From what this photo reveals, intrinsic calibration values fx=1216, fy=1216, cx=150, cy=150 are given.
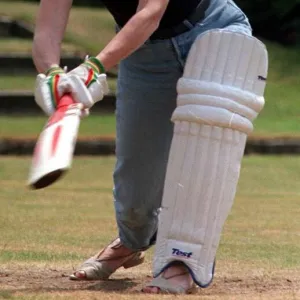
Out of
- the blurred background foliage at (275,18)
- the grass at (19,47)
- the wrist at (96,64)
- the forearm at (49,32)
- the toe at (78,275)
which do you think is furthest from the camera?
the blurred background foliage at (275,18)

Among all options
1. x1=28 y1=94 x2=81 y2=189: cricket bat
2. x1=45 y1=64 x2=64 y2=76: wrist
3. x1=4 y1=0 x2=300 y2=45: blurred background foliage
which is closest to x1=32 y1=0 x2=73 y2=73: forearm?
x1=45 y1=64 x2=64 y2=76: wrist

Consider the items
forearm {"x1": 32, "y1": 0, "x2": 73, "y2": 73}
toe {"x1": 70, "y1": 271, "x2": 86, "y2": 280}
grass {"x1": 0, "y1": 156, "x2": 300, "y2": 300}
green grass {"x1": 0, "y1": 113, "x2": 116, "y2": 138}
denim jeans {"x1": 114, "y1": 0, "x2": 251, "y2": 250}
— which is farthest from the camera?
green grass {"x1": 0, "y1": 113, "x2": 116, "y2": 138}

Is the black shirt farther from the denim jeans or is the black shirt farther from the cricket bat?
the cricket bat

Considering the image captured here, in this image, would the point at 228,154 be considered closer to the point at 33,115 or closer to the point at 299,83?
the point at 33,115

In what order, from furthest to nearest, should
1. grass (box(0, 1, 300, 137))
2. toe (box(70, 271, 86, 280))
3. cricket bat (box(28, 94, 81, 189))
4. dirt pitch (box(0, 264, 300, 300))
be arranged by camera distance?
grass (box(0, 1, 300, 137)) < toe (box(70, 271, 86, 280)) < dirt pitch (box(0, 264, 300, 300)) < cricket bat (box(28, 94, 81, 189))

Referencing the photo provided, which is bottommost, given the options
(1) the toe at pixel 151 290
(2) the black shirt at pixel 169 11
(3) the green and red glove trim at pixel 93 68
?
(1) the toe at pixel 151 290

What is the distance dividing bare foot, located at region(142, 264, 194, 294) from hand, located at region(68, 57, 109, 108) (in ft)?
2.64

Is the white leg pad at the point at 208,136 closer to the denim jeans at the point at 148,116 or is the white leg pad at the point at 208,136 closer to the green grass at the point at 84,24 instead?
the denim jeans at the point at 148,116

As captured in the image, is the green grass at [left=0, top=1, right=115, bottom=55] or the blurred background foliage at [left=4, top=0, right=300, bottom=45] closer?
the green grass at [left=0, top=1, right=115, bottom=55]

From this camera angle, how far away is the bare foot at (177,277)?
4577 millimetres

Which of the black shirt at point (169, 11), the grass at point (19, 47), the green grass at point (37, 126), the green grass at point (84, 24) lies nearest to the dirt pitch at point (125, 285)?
the black shirt at point (169, 11)

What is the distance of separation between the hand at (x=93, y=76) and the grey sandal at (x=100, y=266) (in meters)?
1.13

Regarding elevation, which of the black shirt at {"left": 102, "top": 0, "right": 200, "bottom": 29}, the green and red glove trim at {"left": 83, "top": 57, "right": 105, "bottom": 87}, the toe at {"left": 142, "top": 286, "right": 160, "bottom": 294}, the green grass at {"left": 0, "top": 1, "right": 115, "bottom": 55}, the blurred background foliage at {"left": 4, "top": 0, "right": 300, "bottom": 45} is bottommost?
the green grass at {"left": 0, "top": 1, "right": 115, "bottom": 55}

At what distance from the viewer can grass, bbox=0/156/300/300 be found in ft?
15.8
